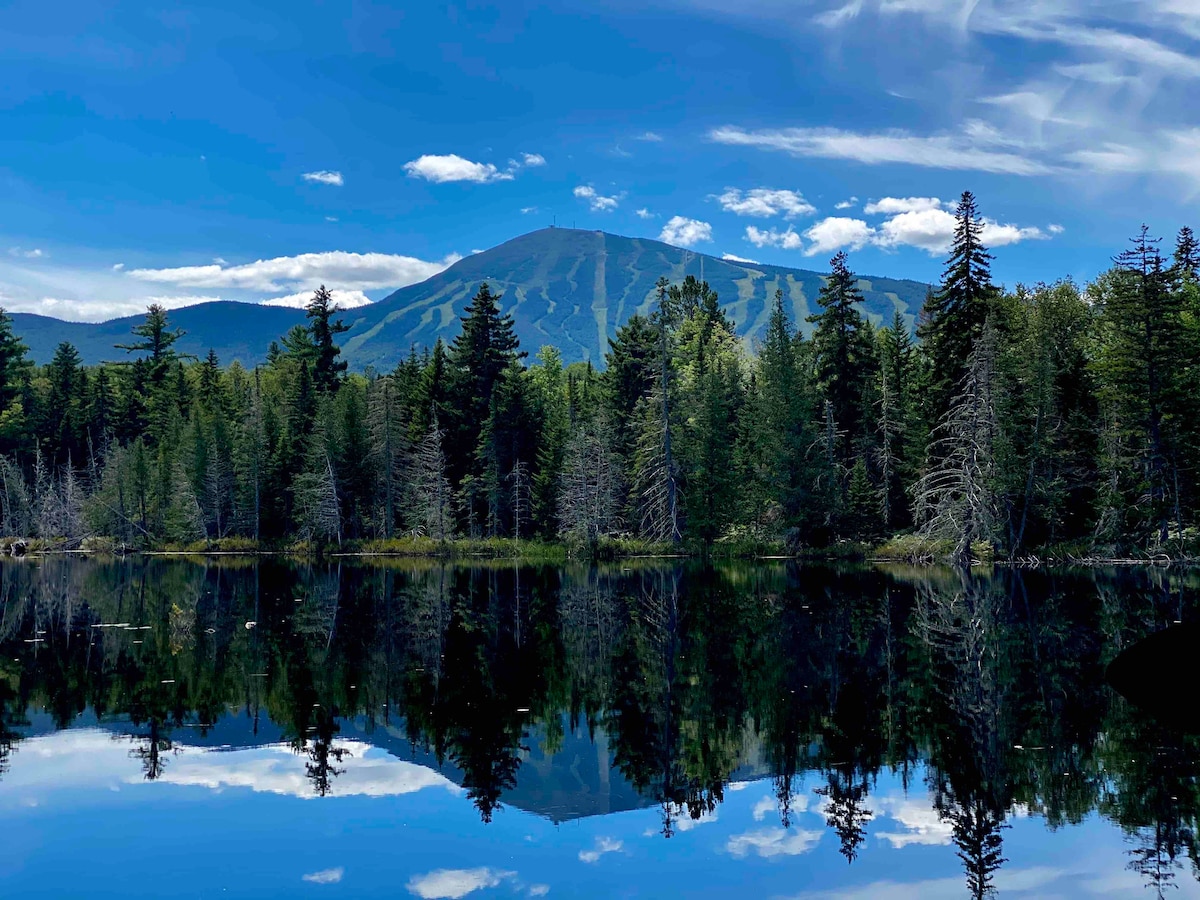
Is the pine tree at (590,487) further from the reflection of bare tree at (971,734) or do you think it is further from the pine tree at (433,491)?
the reflection of bare tree at (971,734)

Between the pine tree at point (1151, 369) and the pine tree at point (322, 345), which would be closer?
the pine tree at point (1151, 369)

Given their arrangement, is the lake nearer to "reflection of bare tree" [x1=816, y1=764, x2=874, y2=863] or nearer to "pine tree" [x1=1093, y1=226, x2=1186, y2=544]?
"reflection of bare tree" [x1=816, y1=764, x2=874, y2=863]

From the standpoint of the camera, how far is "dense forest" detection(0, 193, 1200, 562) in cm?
5081

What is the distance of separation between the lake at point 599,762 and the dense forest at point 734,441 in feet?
82.1

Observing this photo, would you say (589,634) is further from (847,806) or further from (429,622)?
(847,806)

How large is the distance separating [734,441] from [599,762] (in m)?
55.8

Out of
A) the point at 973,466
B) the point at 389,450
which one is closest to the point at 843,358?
the point at 973,466

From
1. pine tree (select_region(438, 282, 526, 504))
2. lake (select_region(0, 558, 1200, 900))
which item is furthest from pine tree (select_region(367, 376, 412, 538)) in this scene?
lake (select_region(0, 558, 1200, 900))

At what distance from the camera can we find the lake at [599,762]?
34.0ft

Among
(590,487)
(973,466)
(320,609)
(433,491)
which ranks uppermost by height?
(973,466)

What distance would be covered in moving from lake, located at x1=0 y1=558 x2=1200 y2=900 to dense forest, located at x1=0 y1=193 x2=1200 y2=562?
25016 mm

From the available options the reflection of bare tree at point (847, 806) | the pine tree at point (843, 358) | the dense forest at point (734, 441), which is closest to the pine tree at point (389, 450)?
the dense forest at point (734, 441)

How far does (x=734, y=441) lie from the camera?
6888 cm

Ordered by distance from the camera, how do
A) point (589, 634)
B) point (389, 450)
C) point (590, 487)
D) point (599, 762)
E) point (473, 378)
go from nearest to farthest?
1. point (599, 762)
2. point (589, 634)
3. point (590, 487)
4. point (389, 450)
5. point (473, 378)
